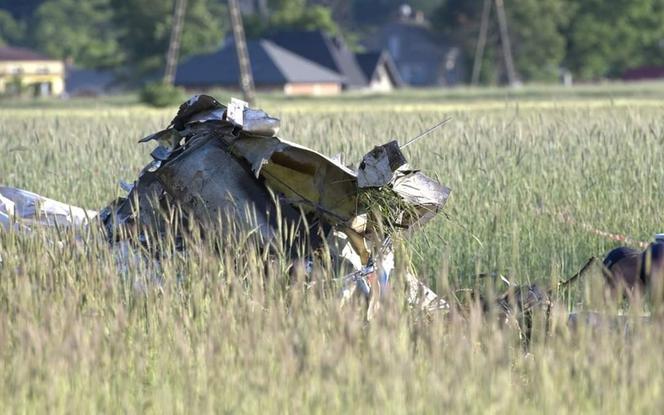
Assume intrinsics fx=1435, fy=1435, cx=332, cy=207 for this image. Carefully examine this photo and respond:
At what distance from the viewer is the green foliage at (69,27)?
101 metres

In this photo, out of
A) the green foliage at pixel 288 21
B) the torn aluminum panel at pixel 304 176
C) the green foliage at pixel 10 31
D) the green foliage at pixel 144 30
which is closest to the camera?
the torn aluminum panel at pixel 304 176

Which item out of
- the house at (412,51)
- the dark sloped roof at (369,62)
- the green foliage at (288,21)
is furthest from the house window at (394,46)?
the green foliage at (288,21)

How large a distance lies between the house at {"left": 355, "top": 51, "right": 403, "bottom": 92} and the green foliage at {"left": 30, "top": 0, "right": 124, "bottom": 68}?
2182 cm

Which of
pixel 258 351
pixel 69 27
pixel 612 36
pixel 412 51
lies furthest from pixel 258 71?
pixel 258 351

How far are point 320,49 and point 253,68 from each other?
7.31 metres

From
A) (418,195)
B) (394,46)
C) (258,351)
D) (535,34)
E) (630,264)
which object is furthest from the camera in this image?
(394,46)

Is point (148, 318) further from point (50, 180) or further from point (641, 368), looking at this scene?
point (50, 180)

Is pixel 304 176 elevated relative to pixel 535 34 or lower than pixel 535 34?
lower

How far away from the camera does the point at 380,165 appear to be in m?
6.18

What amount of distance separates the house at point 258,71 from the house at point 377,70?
8.39 meters

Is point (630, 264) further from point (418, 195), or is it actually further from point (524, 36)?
point (524, 36)

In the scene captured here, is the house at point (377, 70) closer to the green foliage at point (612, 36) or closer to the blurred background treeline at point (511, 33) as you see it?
the blurred background treeline at point (511, 33)

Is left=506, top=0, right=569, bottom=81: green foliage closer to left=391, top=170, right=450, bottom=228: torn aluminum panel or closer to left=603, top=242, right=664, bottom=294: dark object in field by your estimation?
left=391, top=170, right=450, bottom=228: torn aluminum panel

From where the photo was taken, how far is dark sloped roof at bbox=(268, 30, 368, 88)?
75.8 metres
